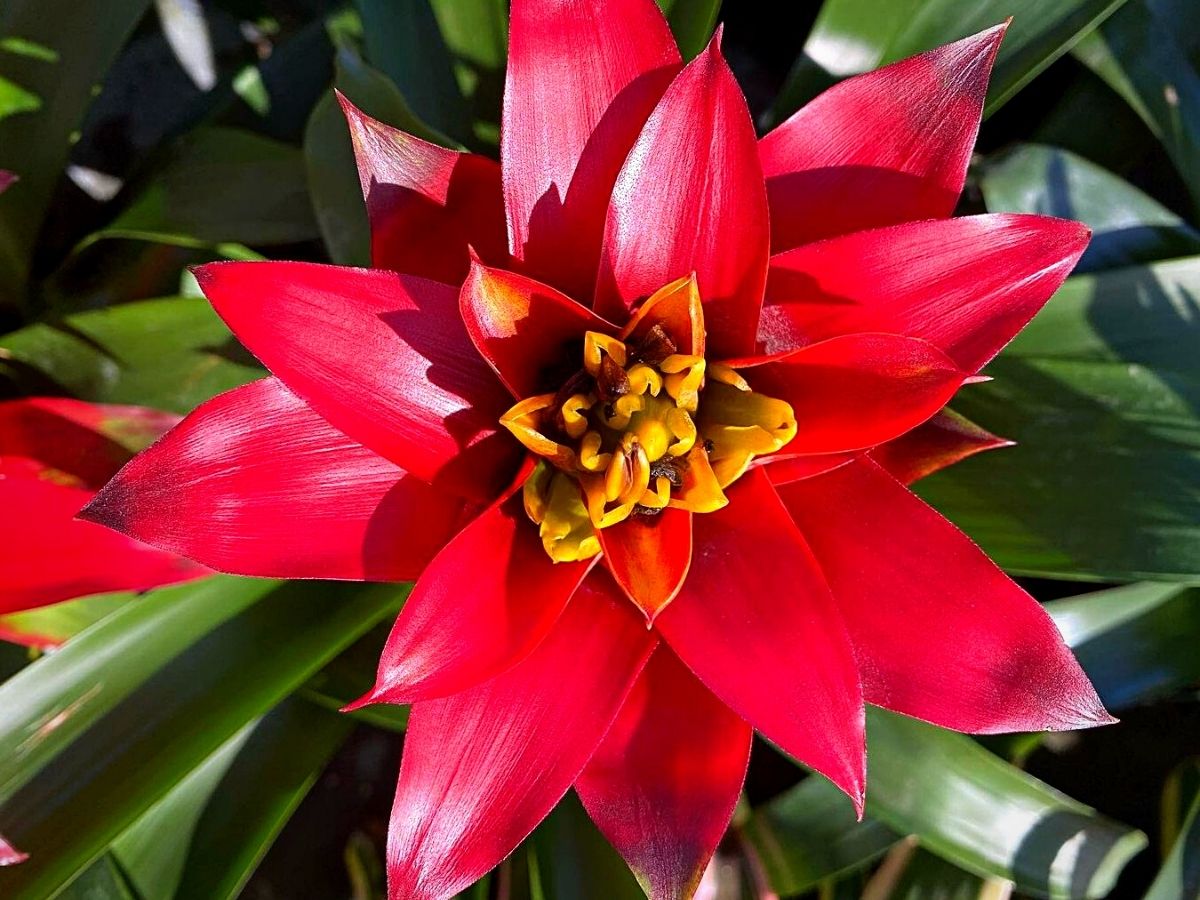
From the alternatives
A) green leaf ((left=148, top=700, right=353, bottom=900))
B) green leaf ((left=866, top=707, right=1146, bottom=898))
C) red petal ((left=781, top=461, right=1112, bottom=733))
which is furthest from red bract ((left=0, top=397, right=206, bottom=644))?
green leaf ((left=866, top=707, right=1146, bottom=898))

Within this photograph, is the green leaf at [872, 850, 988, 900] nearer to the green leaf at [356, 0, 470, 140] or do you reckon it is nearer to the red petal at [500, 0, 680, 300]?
the red petal at [500, 0, 680, 300]

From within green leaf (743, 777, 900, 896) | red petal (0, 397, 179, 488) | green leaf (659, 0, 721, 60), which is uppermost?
green leaf (659, 0, 721, 60)

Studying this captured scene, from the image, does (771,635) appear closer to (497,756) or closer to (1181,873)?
(497,756)

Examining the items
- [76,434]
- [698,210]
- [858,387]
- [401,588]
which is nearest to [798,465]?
[858,387]

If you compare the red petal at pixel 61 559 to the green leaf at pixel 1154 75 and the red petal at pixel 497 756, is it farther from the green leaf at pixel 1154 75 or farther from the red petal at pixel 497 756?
the green leaf at pixel 1154 75

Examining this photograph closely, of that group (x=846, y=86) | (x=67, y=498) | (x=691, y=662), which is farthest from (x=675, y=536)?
(x=67, y=498)

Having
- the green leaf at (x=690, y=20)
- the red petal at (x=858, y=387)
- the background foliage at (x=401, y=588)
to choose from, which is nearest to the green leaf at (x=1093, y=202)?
the background foliage at (x=401, y=588)
